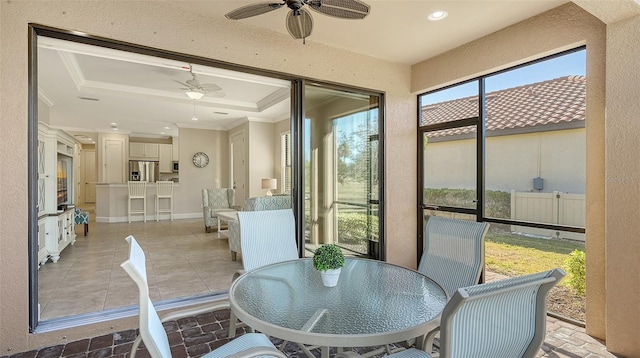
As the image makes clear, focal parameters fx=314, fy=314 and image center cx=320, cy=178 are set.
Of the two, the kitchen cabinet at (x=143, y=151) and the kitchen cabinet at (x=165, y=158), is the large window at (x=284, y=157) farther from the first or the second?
the kitchen cabinet at (x=143, y=151)

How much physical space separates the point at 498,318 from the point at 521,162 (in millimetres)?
2828

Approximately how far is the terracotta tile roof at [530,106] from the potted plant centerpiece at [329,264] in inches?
105

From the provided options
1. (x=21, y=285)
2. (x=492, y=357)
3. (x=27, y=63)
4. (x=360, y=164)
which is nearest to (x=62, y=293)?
(x=21, y=285)

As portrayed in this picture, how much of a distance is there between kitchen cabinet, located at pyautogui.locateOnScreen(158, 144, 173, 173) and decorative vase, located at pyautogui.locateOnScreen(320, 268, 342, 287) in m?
10.6

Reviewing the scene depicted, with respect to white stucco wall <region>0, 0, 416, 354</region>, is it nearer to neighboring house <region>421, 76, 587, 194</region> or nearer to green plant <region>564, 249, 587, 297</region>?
neighboring house <region>421, 76, 587, 194</region>

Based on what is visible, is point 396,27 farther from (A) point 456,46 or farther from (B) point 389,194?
(B) point 389,194

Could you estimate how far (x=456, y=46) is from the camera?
3.66 m

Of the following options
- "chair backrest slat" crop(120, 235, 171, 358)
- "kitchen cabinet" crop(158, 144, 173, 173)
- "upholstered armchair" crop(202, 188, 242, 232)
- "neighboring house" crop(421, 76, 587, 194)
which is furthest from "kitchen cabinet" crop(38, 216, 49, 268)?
"kitchen cabinet" crop(158, 144, 173, 173)

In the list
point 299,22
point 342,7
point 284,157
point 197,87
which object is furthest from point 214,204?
point 342,7

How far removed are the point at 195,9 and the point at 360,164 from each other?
2570 millimetres

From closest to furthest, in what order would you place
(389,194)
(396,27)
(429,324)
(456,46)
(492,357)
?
(492,357), (429,324), (396,27), (456,46), (389,194)

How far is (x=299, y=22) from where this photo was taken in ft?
7.10

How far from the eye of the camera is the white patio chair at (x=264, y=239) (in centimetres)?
231

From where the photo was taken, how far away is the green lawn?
9.68 ft
